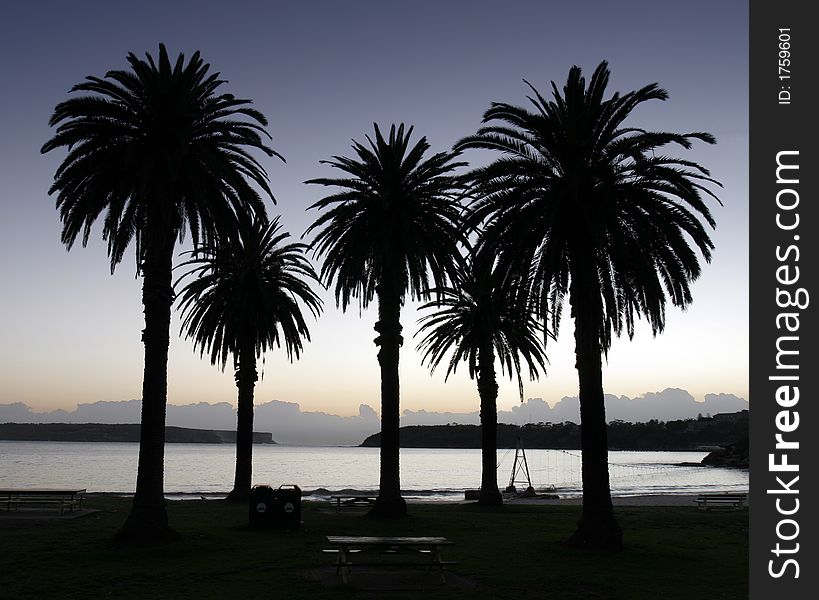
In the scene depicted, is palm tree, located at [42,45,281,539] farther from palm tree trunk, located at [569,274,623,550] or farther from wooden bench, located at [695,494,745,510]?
wooden bench, located at [695,494,745,510]

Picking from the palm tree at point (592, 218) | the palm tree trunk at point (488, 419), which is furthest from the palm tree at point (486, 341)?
the palm tree at point (592, 218)

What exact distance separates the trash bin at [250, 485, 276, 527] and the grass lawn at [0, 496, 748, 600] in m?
0.41

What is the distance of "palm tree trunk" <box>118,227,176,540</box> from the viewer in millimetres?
21203

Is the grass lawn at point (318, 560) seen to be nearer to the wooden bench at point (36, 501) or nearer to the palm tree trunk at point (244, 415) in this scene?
the wooden bench at point (36, 501)

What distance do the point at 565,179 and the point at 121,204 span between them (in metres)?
13.5

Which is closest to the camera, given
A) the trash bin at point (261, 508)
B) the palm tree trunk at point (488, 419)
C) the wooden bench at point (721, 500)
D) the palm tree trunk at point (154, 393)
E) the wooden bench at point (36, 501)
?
the palm tree trunk at point (154, 393)

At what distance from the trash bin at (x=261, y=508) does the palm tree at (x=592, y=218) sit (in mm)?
9832

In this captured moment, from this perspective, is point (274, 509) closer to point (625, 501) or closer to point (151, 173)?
point (151, 173)

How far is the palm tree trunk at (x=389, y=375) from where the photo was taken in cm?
3047

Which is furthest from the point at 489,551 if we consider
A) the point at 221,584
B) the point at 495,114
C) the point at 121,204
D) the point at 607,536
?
the point at 121,204

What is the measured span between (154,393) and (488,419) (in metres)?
20.5

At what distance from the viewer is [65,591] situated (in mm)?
14266
